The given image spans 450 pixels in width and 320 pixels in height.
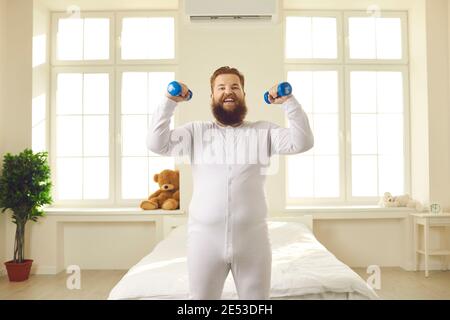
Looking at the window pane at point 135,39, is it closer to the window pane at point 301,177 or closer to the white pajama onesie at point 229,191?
the window pane at point 301,177

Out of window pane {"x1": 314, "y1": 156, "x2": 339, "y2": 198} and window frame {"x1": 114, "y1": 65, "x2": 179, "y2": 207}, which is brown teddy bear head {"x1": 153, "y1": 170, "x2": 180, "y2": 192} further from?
window pane {"x1": 314, "y1": 156, "x2": 339, "y2": 198}

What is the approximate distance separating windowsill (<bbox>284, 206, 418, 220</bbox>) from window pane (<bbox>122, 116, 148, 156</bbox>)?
1.53 metres

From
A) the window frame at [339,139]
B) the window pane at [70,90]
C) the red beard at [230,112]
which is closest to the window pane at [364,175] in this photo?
the window frame at [339,139]

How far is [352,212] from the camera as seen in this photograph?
4211 millimetres

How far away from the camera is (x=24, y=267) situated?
3.96 metres

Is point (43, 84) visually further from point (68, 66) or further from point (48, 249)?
point (48, 249)

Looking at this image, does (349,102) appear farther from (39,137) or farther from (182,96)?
(182,96)

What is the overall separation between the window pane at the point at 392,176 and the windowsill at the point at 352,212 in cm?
37

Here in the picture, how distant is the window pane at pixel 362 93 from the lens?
457 centimetres

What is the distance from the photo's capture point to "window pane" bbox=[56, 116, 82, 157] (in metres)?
4.61

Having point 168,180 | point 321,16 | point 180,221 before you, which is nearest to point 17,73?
point 168,180

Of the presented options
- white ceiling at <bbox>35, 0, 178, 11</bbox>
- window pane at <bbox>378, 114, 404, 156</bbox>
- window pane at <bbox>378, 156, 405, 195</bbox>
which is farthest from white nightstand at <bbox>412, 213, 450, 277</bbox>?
white ceiling at <bbox>35, 0, 178, 11</bbox>

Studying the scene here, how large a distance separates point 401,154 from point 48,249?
11.2 feet

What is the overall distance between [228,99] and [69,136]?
360 centimetres
